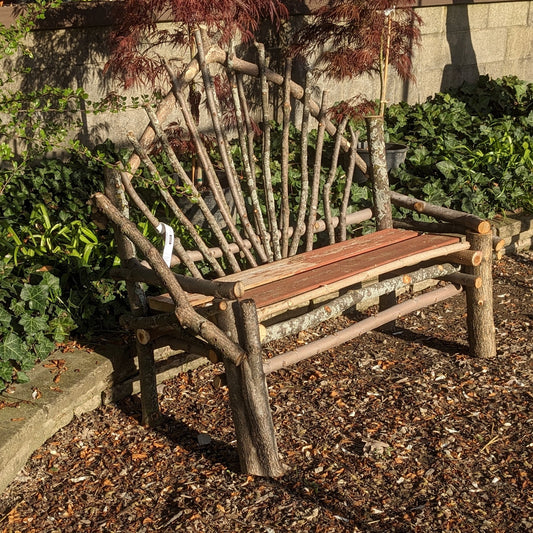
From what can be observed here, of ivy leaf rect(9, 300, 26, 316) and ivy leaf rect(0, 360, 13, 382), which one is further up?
ivy leaf rect(9, 300, 26, 316)

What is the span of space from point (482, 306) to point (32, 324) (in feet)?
6.86

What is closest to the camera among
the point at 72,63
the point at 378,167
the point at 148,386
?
the point at 148,386

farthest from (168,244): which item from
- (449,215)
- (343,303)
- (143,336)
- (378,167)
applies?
(449,215)

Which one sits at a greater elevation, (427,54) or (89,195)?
(89,195)

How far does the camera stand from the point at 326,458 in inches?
131

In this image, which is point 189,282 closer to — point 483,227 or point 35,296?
point 35,296

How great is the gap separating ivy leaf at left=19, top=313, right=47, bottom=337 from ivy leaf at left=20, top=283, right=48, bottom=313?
0.05 meters

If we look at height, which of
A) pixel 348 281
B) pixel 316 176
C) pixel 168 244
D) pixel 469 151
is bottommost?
pixel 469 151

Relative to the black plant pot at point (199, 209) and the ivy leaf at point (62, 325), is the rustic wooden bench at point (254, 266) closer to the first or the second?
the black plant pot at point (199, 209)

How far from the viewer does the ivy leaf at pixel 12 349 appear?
3.44 m

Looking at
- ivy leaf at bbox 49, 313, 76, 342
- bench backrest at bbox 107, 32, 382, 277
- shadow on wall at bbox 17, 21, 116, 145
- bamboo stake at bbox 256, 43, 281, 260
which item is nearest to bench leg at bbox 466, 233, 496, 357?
bench backrest at bbox 107, 32, 382, 277

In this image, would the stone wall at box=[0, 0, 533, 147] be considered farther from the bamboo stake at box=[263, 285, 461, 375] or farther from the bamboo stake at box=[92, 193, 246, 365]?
the bamboo stake at box=[263, 285, 461, 375]

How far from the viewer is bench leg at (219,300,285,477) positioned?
9.86 feet

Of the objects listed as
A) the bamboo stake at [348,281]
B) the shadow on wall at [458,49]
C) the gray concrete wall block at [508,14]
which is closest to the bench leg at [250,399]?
the bamboo stake at [348,281]
